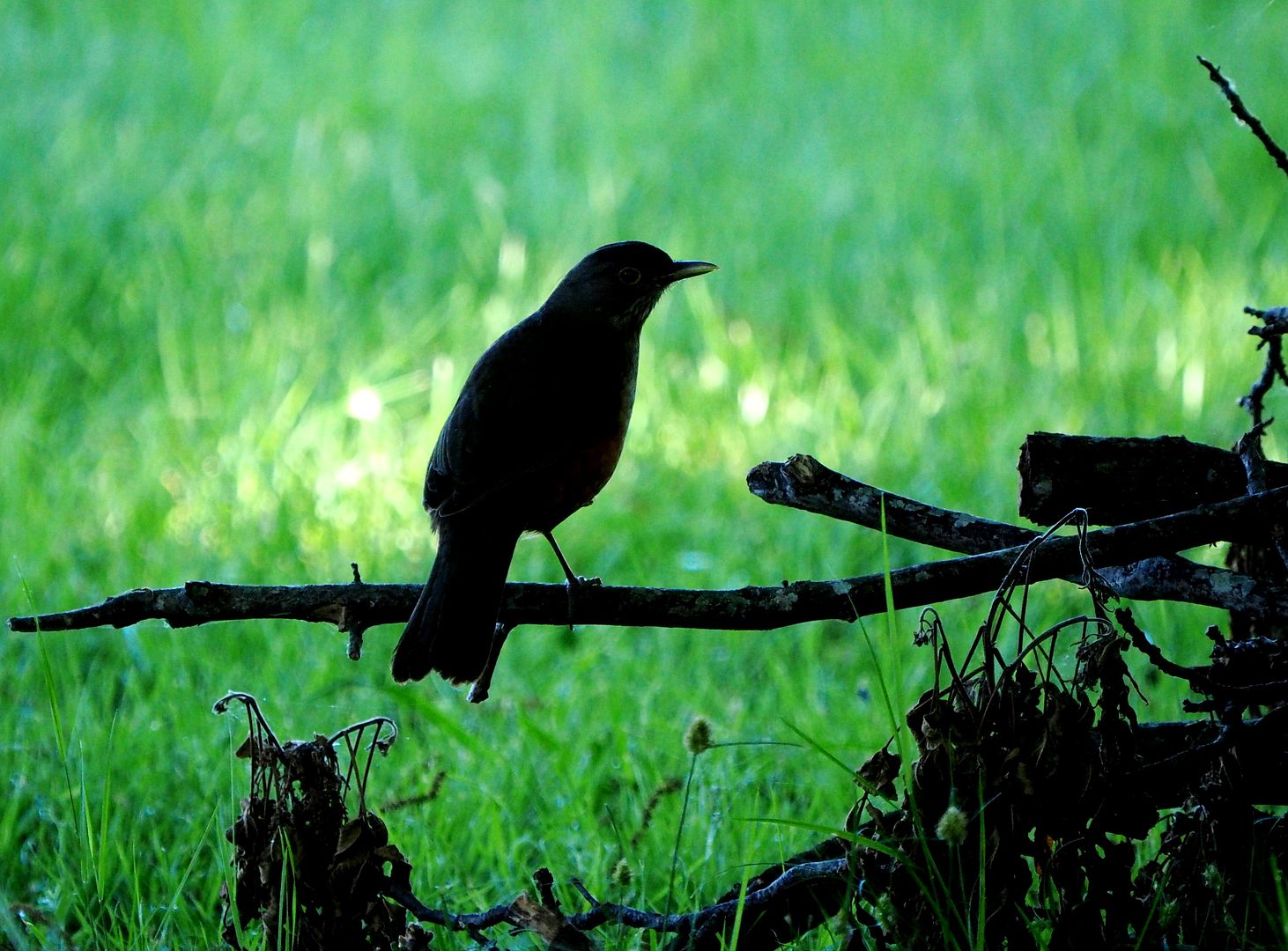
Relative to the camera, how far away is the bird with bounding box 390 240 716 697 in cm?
289

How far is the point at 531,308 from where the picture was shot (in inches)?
297

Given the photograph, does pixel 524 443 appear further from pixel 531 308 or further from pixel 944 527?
pixel 531 308

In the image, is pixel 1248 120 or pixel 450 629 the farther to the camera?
pixel 450 629

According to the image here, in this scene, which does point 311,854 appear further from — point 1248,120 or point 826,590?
point 1248,120

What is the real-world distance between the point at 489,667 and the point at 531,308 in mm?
4731

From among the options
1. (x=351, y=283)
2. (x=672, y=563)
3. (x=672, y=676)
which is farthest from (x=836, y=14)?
(x=672, y=676)

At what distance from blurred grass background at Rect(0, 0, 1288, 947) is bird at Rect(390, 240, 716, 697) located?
38cm

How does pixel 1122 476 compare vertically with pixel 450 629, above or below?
above

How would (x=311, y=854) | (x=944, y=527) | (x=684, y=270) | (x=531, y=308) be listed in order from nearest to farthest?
1. (x=311, y=854)
2. (x=944, y=527)
3. (x=684, y=270)
4. (x=531, y=308)

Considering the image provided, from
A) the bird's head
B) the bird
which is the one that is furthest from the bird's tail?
the bird's head

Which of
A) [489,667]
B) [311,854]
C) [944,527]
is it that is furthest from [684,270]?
[311,854]

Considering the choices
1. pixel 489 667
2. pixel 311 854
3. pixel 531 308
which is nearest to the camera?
pixel 311 854

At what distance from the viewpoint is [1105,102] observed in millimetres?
9664

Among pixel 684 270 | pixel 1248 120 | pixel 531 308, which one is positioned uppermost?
pixel 531 308
